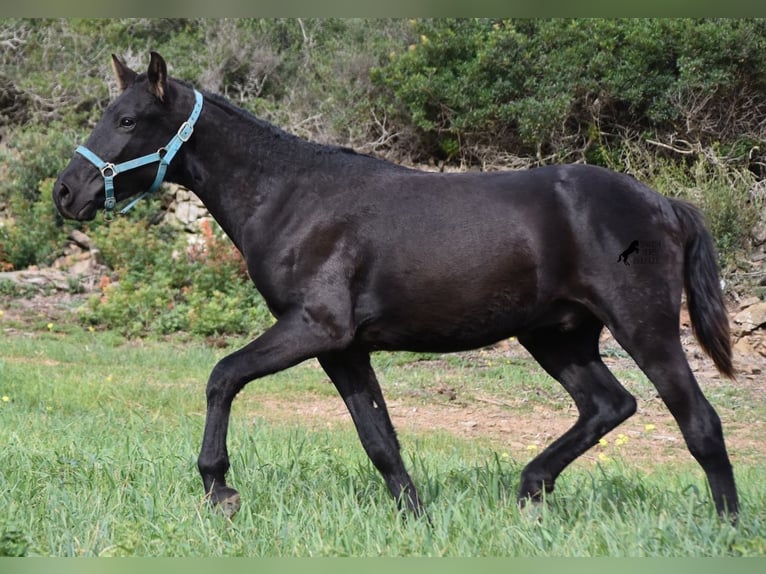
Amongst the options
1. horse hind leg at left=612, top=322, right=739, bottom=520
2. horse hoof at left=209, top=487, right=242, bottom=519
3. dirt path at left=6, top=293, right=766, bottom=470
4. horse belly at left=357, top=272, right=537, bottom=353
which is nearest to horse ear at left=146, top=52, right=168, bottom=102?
horse belly at left=357, top=272, right=537, bottom=353

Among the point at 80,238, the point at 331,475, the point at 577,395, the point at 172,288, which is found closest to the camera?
the point at 577,395

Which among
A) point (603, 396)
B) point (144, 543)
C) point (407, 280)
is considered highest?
point (407, 280)

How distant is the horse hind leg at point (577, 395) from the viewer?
4414mm

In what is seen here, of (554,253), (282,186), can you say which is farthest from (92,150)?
(554,253)

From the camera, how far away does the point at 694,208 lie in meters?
4.43

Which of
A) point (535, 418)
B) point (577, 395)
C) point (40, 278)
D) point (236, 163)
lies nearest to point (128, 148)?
Answer: point (236, 163)

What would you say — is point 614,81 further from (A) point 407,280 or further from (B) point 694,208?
(A) point 407,280

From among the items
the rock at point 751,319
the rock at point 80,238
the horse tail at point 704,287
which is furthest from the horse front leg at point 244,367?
the rock at point 80,238

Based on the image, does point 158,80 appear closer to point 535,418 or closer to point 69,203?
point 69,203

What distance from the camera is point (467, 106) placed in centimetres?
1198

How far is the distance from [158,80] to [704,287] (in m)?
2.73

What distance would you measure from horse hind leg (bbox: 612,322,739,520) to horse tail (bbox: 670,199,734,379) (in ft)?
1.17

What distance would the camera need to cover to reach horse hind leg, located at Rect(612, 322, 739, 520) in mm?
4027

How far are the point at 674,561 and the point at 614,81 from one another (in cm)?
899
